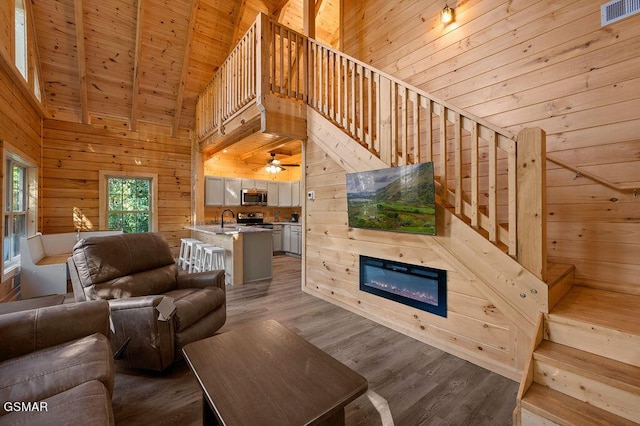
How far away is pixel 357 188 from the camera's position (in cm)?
312

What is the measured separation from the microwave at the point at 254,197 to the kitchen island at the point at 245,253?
96.7 inches

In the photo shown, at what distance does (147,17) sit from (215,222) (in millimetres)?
4381

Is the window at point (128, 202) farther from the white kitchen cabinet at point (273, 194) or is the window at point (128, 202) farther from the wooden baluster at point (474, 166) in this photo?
the wooden baluster at point (474, 166)

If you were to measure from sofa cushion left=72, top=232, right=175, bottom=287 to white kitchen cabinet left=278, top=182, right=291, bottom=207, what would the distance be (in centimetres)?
524

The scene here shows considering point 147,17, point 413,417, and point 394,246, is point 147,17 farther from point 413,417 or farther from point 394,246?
point 413,417

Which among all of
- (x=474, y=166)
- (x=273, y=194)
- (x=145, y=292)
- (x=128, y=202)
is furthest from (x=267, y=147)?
(x=474, y=166)

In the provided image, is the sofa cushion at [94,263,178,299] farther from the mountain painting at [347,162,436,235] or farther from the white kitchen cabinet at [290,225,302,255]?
the white kitchen cabinet at [290,225,302,255]

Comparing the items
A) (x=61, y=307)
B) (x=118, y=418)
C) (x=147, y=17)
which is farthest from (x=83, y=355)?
(x=147, y=17)

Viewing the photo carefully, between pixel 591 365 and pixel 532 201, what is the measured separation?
3.31 ft

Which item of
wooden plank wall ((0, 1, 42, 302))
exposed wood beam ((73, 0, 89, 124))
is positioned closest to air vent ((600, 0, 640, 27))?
wooden plank wall ((0, 1, 42, 302))

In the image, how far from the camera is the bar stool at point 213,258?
4.50 meters

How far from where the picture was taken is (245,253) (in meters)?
4.67

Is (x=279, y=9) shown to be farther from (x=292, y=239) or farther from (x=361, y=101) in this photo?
(x=292, y=239)

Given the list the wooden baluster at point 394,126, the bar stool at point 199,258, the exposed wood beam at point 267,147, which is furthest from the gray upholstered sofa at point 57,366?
the exposed wood beam at point 267,147
